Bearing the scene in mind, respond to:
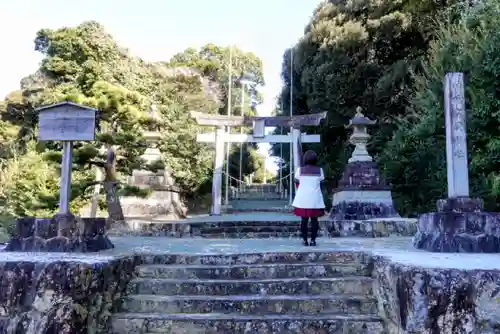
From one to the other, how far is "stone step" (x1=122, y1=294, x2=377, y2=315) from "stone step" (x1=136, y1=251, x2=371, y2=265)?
0.59 m

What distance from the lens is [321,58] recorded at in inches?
663

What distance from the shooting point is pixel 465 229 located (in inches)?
162

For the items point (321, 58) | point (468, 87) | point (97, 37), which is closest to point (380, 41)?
point (321, 58)

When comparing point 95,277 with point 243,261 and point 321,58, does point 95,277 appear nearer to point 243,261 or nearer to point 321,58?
point 243,261

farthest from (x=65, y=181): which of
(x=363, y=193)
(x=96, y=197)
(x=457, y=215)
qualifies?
(x=96, y=197)

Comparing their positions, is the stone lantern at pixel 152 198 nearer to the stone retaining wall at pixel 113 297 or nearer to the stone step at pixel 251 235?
the stone step at pixel 251 235

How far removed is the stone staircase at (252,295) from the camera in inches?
128

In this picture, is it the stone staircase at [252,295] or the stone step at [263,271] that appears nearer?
the stone staircase at [252,295]

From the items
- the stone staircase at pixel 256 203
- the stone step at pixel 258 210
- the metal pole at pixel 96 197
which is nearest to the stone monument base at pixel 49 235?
the metal pole at pixel 96 197

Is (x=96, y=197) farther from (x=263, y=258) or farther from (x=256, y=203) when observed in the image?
(x=263, y=258)

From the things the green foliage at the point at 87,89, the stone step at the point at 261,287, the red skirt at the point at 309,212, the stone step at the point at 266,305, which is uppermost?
the green foliage at the point at 87,89

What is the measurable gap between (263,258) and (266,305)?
684mm

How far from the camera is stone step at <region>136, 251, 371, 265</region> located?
4.08 meters

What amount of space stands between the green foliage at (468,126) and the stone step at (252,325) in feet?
17.3
